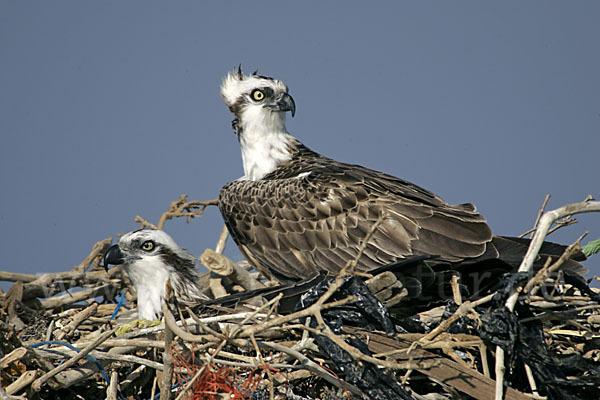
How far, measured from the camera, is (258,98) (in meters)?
6.93

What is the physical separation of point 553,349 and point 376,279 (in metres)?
1.35

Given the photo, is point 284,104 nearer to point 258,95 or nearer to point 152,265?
point 258,95

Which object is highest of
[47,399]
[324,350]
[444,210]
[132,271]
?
[444,210]

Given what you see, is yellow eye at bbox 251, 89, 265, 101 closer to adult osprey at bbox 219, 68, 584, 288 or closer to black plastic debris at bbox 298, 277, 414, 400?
adult osprey at bbox 219, 68, 584, 288

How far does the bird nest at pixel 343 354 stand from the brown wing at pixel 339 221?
32.8 inches

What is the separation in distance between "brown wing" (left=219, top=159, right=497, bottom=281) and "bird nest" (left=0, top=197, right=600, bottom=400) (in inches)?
32.8

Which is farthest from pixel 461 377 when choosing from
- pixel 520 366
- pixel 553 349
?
pixel 553 349

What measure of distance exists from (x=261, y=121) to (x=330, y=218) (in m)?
1.64

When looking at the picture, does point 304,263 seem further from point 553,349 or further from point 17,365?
point 17,365

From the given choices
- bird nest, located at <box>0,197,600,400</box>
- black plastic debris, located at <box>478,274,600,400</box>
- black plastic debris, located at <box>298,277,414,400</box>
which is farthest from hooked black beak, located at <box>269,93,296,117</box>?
black plastic debris, located at <box>478,274,600,400</box>

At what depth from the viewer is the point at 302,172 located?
246 inches

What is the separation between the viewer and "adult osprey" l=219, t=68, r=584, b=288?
17.5 feet

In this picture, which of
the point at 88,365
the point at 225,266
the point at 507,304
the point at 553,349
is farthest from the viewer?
the point at 225,266

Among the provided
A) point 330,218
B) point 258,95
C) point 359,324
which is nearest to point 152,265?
point 330,218
